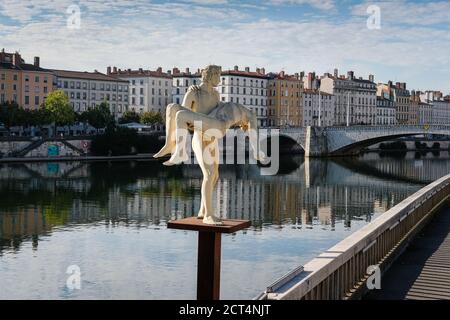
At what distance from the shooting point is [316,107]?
10531cm

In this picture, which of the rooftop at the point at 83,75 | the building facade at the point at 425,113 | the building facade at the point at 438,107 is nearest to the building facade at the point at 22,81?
the rooftop at the point at 83,75

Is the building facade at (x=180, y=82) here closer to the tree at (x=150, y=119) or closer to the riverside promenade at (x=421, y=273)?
the tree at (x=150, y=119)

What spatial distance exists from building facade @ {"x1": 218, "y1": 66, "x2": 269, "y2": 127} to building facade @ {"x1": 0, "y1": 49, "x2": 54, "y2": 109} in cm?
2324

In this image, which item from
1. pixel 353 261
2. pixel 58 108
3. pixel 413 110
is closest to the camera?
pixel 353 261

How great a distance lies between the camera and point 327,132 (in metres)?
74.9

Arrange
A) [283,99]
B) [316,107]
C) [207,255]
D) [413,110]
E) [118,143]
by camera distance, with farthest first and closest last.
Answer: [413,110] → [316,107] → [283,99] → [118,143] → [207,255]

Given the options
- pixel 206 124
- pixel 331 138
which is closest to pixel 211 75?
pixel 206 124

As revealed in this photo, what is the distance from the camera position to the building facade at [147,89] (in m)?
91.6

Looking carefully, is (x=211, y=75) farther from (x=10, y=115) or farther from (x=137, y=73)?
(x=137, y=73)

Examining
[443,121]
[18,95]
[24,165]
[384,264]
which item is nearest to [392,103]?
[443,121]

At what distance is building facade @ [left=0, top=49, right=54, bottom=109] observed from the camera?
72250 millimetres

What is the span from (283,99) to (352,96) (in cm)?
1875

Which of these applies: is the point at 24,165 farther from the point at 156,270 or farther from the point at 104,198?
the point at 156,270

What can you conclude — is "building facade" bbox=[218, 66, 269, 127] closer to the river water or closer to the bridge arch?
the bridge arch
